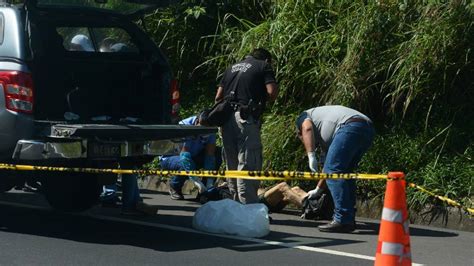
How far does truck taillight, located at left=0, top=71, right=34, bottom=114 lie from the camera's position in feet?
29.4

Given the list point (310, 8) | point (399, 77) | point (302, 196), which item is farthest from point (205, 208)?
point (310, 8)

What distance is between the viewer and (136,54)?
34.1ft

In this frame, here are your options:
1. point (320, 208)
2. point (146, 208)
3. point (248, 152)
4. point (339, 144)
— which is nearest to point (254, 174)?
point (339, 144)

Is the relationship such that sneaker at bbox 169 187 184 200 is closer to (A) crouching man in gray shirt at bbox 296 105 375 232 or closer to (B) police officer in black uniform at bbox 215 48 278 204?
(B) police officer in black uniform at bbox 215 48 278 204

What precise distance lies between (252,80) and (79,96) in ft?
5.53

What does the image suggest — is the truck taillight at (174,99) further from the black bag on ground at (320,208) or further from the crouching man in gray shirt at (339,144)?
the black bag on ground at (320,208)

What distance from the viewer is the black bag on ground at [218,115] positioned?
1024 centimetres

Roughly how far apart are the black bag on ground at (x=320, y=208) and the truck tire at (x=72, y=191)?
7.13 ft

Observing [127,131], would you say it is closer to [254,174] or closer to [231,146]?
[254,174]

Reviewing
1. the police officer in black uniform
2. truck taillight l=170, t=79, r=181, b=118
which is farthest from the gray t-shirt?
truck taillight l=170, t=79, r=181, b=118

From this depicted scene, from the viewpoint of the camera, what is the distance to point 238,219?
30.7 ft

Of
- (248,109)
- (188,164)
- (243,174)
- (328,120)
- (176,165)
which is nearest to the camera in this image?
(243,174)

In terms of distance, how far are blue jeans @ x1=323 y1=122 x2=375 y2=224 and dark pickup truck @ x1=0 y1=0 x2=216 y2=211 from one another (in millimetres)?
1214

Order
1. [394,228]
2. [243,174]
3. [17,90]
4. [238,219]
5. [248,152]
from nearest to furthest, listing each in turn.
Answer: [394,228] < [243,174] < [17,90] < [238,219] < [248,152]
